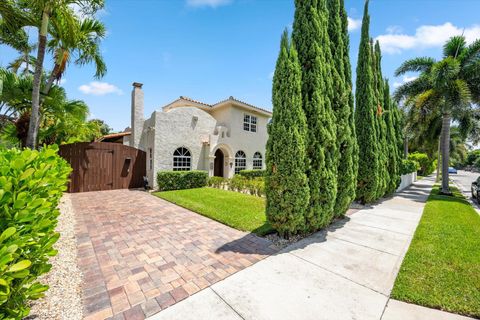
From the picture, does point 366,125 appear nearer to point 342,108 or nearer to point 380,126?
point 380,126

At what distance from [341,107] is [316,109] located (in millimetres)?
1618

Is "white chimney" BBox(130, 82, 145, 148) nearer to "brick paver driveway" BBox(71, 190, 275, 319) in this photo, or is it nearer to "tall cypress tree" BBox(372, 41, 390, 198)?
"brick paver driveway" BBox(71, 190, 275, 319)

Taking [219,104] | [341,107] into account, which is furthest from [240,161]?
[341,107]

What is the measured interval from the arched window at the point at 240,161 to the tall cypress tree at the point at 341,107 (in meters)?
11.5

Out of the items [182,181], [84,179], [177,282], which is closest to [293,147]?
[177,282]

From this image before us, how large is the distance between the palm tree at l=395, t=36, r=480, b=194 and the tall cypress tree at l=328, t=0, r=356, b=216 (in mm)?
11313

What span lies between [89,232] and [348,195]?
846 centimetres

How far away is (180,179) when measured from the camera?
13219mm

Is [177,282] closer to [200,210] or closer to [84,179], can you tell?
[200,210]

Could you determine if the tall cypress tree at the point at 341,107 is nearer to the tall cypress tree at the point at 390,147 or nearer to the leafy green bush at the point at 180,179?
the tall cypress tree at the point at 390,147

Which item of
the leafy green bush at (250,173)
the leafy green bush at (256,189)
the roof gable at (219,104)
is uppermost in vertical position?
the roof gable at (219,104)

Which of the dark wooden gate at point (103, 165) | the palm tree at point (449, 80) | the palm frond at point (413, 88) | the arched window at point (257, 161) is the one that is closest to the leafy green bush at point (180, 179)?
the dark wooden gate at point (103, 165)

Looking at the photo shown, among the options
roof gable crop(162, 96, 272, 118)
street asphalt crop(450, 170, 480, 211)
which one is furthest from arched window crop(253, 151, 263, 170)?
street asphalt crop(450, 170, 480, 211)

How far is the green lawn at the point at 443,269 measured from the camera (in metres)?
3.22
